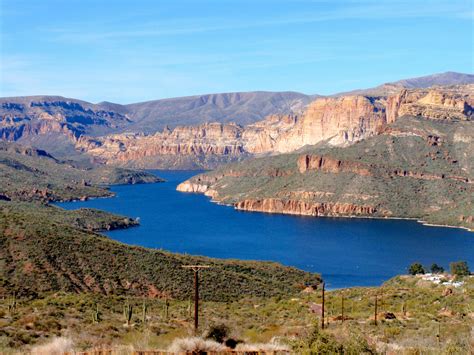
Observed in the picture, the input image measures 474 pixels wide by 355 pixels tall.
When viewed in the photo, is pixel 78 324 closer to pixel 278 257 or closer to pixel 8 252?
pixel 8 252

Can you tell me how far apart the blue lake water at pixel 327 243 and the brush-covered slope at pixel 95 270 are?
1208 inches

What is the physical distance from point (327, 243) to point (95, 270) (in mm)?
89802

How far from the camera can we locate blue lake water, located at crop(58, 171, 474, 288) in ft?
405

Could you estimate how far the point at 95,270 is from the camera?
7125cm

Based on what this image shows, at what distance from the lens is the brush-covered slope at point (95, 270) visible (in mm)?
65812

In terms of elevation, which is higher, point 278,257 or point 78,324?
point 78,324

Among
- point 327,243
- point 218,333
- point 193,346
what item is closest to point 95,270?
point 218,333

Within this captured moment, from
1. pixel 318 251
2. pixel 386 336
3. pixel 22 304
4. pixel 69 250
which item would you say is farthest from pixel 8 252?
pixel 318 251

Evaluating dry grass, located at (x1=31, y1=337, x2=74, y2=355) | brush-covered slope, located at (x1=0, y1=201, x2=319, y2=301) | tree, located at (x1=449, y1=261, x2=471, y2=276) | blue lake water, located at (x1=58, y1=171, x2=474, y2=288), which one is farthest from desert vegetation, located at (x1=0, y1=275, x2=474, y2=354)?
blue lake water, located at (x1=58, y1=171, x2=474, y2=288)

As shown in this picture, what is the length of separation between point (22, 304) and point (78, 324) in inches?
469

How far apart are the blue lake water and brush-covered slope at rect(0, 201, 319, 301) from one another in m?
30.7

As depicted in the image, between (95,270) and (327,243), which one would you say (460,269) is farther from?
(95,270)

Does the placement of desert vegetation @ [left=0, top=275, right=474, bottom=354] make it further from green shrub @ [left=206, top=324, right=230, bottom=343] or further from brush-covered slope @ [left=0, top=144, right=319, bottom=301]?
brush-covered slope @ [left=0, top=144, right=319, bottom=301]

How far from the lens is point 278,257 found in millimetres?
134375
